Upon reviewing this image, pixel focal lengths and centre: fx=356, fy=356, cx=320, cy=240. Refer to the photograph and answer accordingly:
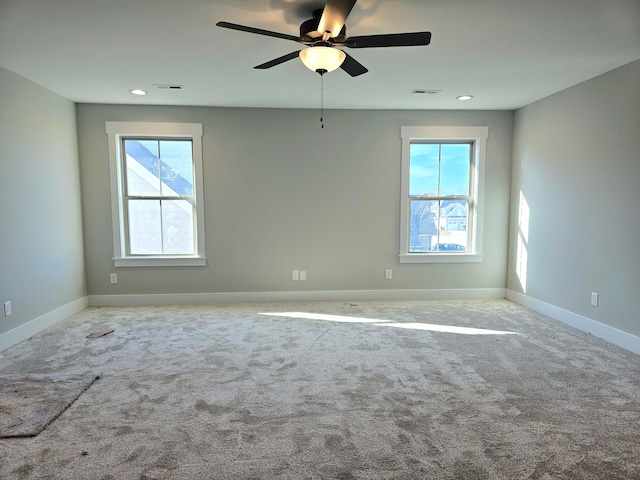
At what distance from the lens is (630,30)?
8.11 feet

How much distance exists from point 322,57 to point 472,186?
3352mm

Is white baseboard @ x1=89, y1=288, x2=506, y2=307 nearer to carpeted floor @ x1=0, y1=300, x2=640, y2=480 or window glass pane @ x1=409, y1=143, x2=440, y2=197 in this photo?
carpeted floor @ x1=0, y1=300, x2=640, y2=480

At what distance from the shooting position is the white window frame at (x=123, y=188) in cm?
439

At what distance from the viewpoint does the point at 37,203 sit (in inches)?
143

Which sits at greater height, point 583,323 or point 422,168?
point 422,168

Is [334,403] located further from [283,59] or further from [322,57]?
[283,59]

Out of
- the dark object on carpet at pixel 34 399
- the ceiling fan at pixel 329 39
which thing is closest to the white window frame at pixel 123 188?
the dark object on carpet at pixel 34 399

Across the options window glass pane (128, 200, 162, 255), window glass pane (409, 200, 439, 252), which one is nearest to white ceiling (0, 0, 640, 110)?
window glass pane (128, 200, 162, 255)

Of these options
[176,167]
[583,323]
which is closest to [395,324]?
[583,323]

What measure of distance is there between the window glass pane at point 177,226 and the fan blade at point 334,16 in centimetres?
317

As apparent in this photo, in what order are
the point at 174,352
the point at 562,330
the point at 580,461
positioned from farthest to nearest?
the point at 562,330, the point at 174,352, the point at 580,461

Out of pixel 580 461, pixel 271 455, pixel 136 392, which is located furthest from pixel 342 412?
pixel 136 392

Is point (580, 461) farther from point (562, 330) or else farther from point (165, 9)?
point (165, 9)

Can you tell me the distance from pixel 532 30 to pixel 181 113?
377cm
